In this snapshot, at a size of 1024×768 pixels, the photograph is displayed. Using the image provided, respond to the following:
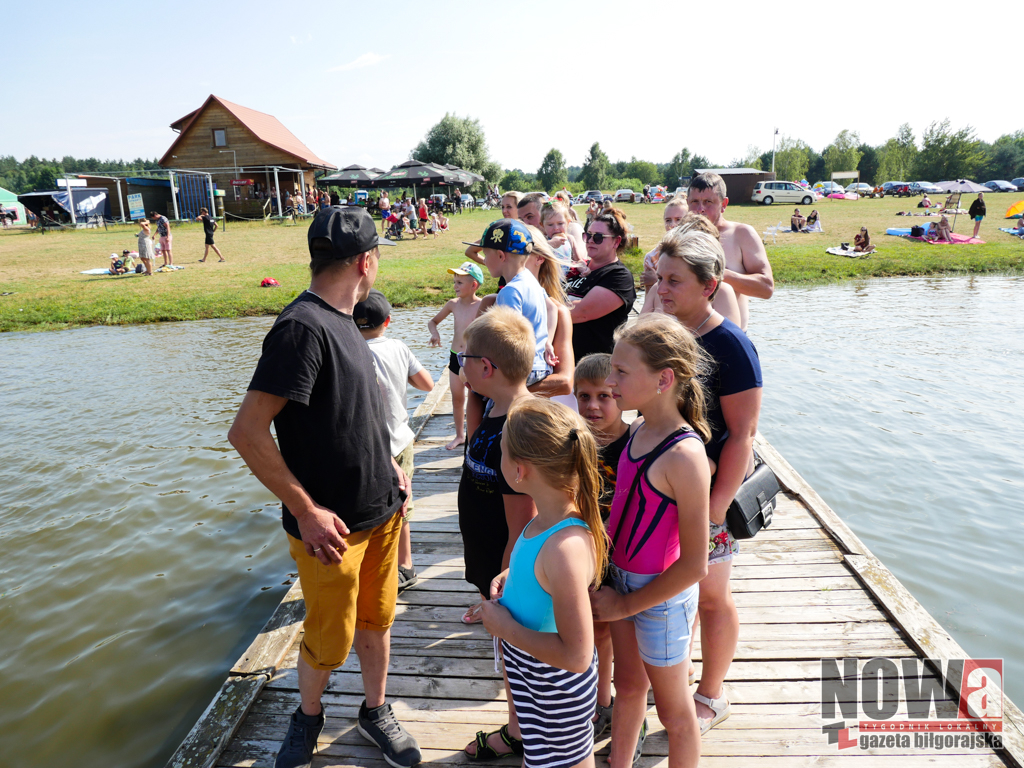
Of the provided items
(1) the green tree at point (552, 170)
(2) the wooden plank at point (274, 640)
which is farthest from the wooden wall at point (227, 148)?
(1) the green tree at point (552, 170)

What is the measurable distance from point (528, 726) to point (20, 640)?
4057mm

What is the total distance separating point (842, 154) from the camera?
76375 millimetres

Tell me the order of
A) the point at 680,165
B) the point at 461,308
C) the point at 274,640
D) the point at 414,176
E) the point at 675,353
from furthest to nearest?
the point at 680,165, the point at 414,176, the point at 461,308, the point at 274,640, the point at 675,353

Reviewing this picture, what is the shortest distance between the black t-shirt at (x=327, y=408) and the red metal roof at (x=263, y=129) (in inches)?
1456

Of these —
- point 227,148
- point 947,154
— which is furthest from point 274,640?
point 947,154

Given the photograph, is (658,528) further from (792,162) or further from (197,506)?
(792,162)

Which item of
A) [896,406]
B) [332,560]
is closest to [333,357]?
[332,560]

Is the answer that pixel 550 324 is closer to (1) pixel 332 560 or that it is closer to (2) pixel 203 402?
(1) pixel 332 560

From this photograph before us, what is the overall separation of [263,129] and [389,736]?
4268cm

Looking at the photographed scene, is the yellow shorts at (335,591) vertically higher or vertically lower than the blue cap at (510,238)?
lower

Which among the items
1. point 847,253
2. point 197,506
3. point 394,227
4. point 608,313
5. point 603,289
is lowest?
point 197,506

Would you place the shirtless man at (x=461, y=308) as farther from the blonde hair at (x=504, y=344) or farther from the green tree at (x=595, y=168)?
the green tree at (x=595, y=168)

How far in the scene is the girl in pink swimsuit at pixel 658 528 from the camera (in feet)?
6.41

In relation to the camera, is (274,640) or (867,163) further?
(867,163)
